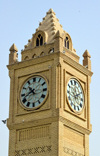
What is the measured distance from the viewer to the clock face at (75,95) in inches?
1791

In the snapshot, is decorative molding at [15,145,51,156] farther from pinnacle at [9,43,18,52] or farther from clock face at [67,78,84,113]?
pinnacle at [9,43,18,52]

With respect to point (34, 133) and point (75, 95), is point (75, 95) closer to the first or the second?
point (75, 95)

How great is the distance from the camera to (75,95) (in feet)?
151

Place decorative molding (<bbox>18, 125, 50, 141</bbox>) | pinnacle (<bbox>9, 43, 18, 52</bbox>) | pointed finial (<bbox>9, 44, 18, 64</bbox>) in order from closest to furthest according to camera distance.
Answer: decorative molding (<bbox>18, 125, 50, 141</bbox>) → pointed finial (<bbox>9, 44, 18, 64</bbox>) → pinnacle (<bbox>9, 43, 18, 52</bbox>)

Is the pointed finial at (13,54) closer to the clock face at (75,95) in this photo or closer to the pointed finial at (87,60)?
the clock face at (75,95)

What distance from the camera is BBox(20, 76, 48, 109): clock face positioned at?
44956 millimetres

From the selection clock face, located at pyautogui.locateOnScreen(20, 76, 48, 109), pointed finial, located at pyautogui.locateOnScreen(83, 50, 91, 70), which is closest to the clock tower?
clock face, located at pyautogui.locateOnScreen(20, 76, 48, 109)

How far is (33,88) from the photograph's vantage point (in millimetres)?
45469

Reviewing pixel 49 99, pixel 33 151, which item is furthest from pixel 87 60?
pixel 33 151

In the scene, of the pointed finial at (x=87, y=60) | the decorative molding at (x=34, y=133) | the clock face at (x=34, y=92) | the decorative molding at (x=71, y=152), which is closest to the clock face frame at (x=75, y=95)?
the clock face at (x=34, y=92)

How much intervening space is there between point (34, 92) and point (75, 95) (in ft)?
9.53

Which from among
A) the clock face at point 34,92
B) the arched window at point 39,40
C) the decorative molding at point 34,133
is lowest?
the decorative molding at point 34,133

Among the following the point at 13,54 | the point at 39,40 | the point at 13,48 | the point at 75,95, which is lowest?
the point at 75,95

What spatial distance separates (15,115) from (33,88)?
7.32ft
